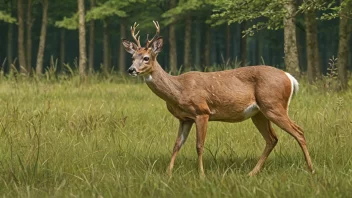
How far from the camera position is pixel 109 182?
5.00 metres

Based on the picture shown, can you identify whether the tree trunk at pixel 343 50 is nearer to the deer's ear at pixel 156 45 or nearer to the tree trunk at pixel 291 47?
the tree trunk at pixel 291 47

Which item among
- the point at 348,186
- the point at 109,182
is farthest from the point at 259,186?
the point at 109,182

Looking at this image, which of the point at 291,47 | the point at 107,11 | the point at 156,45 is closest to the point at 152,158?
the point at 156,45

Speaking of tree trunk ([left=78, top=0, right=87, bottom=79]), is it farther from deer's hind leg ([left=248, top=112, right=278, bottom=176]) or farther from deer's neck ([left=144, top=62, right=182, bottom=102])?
deer's neck ([left=144, top=62, right=182, bottom=102])

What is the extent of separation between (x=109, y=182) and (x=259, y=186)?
1313 mm

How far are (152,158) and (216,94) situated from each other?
1.03 metres

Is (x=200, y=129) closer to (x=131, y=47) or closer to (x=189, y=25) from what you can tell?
(x=131, y=47)

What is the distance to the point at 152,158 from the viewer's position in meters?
6.39

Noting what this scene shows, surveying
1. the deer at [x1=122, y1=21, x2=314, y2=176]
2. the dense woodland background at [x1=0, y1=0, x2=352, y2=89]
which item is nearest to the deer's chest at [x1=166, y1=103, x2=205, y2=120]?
the deer at [x1=122, y1=21, x2=314, y2=176]

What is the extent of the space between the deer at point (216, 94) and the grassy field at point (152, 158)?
0.32m

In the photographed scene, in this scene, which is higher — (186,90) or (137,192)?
(186,90)

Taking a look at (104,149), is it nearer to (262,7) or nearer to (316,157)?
(316,157)

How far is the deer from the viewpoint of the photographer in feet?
19.4

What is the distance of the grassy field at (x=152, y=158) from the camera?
460 centimetres
